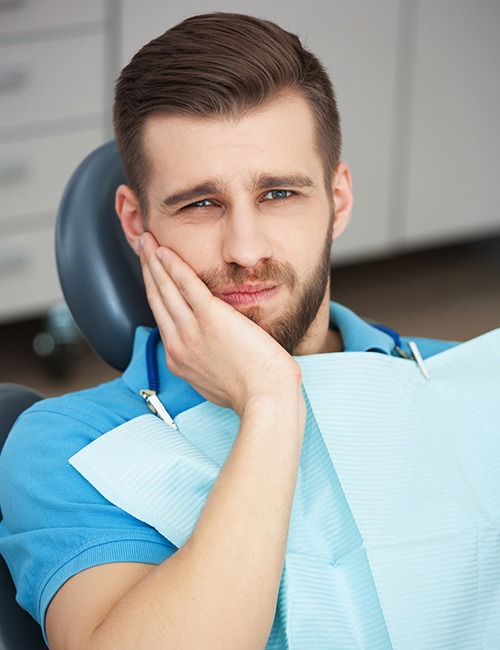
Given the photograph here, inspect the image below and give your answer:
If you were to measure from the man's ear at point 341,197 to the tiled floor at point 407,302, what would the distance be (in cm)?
149

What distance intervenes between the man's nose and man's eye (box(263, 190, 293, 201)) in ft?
0.12

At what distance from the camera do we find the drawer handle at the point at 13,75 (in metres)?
2.56

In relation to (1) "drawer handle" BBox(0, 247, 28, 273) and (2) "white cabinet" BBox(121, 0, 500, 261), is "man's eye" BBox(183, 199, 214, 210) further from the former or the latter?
(2) "white cabinet" BBox(121, 0, 500, 261)

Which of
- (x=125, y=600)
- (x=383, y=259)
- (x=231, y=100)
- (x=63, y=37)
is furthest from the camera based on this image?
(x=383, y=259)

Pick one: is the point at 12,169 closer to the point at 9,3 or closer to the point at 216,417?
the point at 9,3

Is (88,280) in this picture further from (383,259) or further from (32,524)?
(383,259)

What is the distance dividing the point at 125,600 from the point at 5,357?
81.3 inches

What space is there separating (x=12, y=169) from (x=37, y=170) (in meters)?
0.07

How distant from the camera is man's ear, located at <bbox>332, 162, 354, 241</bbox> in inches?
55.2

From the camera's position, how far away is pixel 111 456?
1107mm

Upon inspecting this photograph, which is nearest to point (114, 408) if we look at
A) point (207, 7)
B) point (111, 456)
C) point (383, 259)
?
point (111, 456)

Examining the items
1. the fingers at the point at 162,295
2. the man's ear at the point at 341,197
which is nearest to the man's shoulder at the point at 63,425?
the fingers at the point at 162,295

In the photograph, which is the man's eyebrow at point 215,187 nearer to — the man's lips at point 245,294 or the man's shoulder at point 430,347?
the man's lips at point 245,294

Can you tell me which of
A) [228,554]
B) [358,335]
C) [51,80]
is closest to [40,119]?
[51,80]
